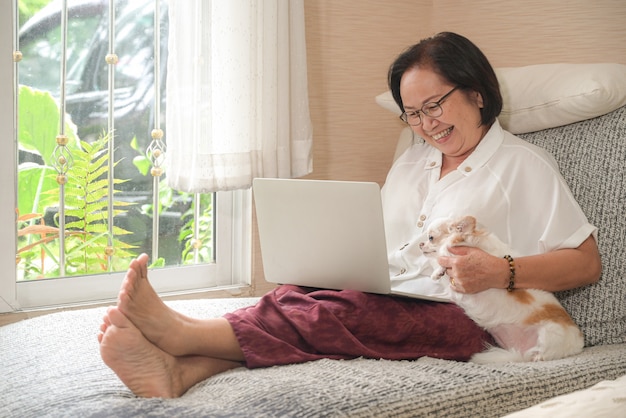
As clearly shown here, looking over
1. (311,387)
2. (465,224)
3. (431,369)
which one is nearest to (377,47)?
(465,224)

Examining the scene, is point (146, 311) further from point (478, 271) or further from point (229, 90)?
point (229, 90)

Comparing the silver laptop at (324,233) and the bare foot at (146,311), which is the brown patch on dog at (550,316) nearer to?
the silver laptop at (324,233)

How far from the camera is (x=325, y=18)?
253 centimetres

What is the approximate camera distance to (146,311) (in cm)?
139

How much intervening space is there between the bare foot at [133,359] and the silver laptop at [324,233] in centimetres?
40

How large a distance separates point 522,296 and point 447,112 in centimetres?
49

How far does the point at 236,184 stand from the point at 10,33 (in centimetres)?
74

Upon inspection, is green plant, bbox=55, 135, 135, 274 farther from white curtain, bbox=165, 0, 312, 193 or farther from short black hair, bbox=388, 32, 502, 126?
short black hair, bbox=388, 32, 502, 126

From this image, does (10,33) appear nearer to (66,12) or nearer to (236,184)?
(66,12)

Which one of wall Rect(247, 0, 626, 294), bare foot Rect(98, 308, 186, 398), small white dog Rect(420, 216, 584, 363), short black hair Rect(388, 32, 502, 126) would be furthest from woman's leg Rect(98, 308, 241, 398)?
wall Rect(247, 0, 626, 294)

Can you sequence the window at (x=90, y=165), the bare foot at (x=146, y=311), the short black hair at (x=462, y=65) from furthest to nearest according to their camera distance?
the window at (x=90, y=165) < the short black hair at (x=462, y=65) < the bare foot at (x=146, y=311)

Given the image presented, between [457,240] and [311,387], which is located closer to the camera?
[311,387]

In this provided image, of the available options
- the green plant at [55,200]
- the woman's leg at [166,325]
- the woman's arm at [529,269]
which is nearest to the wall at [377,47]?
the green plant at [55,200]

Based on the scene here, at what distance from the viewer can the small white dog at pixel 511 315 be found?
1.59m
